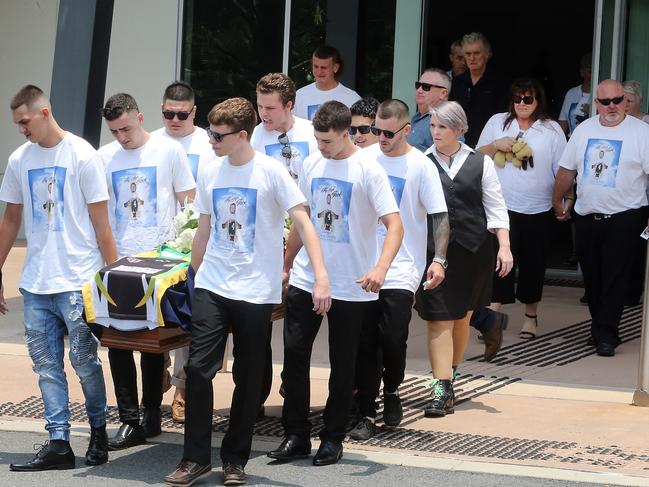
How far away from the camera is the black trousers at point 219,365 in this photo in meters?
6.62

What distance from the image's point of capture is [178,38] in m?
14.9

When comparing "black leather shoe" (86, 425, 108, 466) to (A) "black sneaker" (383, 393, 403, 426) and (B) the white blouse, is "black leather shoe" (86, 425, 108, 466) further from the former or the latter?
(B) the white blouse

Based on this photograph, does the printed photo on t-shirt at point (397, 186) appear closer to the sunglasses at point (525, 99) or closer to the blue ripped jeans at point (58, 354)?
the blue ripped jeans at point (58, 354)

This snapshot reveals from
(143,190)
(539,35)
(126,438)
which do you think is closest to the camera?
(126,438)

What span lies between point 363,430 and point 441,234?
1.19 m

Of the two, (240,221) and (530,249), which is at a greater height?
(240,221)

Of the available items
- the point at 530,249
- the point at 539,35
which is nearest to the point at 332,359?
the point at 530,249

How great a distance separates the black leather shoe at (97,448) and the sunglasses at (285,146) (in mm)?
2142

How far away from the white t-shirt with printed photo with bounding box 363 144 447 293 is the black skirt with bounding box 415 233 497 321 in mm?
433

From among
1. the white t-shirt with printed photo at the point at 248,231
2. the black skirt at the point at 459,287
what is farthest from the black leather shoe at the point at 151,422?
the black skirt at the point at 459,287

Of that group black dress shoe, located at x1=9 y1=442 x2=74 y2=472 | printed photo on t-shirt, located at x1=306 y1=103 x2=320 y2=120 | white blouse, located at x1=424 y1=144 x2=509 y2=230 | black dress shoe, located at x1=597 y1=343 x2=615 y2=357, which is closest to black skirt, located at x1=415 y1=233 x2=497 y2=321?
white blouse, located at x1=424 y1=144 x2=509 y2=230

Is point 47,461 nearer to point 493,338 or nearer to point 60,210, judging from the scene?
point 60,210

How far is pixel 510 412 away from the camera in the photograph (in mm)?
8219

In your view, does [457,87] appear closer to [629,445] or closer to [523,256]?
[523,256]
